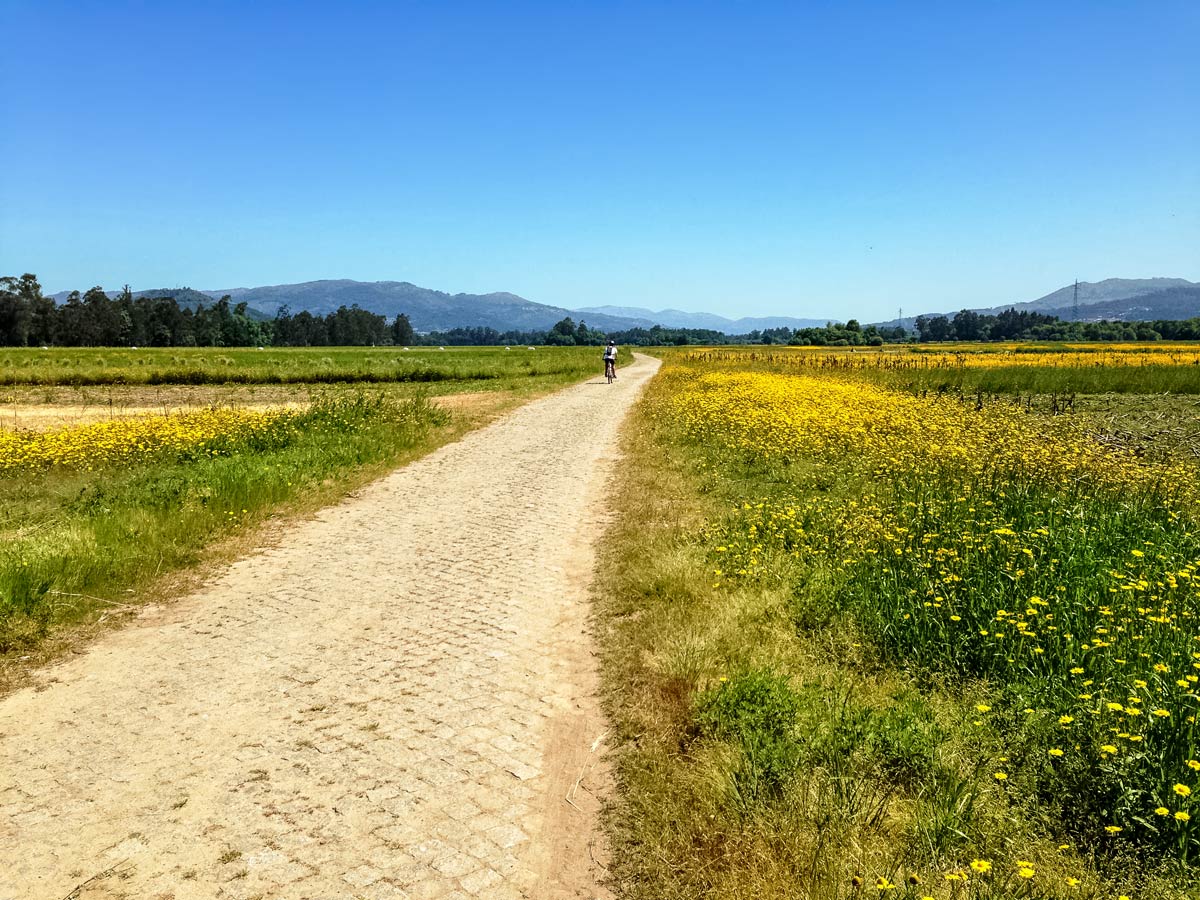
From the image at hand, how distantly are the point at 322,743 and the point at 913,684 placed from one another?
14.3 feet

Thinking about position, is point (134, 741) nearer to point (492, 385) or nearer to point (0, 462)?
point (0, 462)

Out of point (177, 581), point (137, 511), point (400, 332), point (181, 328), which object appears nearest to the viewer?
point (177, 581)

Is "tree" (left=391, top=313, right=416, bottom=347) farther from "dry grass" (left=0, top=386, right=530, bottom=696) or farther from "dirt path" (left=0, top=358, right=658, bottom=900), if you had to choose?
"dirt path" (left=0, top=358, right=658, bottom=900)

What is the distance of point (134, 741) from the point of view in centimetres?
447

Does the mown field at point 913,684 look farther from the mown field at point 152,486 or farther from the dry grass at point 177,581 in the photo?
the mown field at point 152,486

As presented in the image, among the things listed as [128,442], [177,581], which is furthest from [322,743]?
[128,442]

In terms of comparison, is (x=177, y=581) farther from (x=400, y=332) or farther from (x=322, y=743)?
(x=400, y=332)

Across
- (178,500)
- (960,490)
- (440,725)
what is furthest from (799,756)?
(178,500)

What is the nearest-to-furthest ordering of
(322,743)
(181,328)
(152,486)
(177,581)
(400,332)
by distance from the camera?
1. (322,743)
2. (177,581)
3. (152,486)
4. (181,328)
5. (400,332)

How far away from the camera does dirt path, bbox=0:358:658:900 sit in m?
3.39

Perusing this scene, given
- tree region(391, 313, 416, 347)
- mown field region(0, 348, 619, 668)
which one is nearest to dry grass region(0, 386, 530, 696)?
mown field region(0, 348, 619, 668)

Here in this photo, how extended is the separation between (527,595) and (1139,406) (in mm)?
24649

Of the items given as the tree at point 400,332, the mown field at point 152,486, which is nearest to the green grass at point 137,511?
the mown field at point 152,486

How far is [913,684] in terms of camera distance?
5.08 metres
